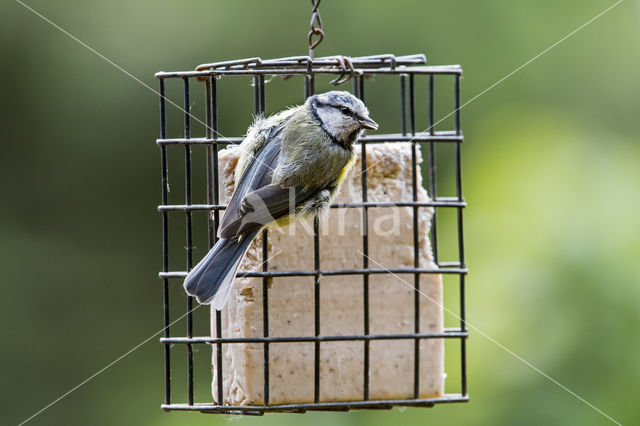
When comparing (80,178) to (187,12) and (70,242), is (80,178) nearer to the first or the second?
(70,242)

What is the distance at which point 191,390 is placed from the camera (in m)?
3.44

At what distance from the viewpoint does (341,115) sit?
133 inches

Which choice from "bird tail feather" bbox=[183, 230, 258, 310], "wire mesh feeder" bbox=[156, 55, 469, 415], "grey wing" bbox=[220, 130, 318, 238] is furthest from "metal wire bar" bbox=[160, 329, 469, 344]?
"grey wing" bbox=[220, 130, 318, 238]

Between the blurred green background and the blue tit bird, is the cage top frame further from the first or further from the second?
the blurred green background

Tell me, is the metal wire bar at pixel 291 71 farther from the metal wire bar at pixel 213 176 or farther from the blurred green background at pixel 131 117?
the blurred green background at pixel 131 117

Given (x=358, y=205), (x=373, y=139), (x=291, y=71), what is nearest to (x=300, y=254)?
(x=358, y=205)

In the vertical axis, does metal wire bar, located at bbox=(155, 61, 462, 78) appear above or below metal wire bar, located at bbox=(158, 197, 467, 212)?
above

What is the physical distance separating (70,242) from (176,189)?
82cm

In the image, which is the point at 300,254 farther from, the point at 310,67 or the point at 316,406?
the point at 310,67

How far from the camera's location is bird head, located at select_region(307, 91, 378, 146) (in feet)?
11.0

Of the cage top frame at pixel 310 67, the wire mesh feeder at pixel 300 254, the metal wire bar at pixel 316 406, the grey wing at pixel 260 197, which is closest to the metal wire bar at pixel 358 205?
the wire mesh feeder at pixel 300 254

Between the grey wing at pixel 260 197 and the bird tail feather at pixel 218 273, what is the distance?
0.07 metres

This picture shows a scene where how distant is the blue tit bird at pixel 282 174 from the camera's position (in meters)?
3.22

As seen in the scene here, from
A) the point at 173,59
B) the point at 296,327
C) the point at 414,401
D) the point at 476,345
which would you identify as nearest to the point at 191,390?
the point at 296,327
